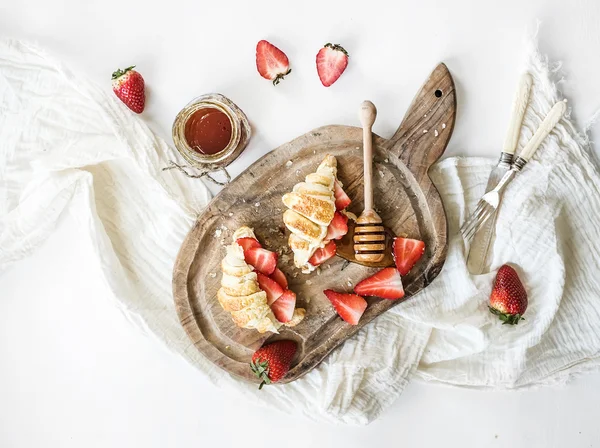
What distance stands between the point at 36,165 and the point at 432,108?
1.14 metres

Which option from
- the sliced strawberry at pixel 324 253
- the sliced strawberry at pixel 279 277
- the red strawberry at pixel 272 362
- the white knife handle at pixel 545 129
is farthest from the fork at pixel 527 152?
the red strawberry at pixel 272 362

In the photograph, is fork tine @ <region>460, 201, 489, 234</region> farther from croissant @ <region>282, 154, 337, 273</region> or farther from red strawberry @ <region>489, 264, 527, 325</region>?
croissant @ <region>282, 154, 337, 273</region>

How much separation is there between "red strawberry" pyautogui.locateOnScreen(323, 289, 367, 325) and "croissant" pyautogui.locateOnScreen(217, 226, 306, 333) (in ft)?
0.57

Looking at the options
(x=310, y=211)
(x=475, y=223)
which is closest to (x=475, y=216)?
(x=475, y=223)

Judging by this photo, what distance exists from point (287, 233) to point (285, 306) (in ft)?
0.67

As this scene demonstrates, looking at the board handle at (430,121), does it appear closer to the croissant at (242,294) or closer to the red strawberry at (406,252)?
the red strawberry at (406,252)

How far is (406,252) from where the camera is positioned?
1.52 m

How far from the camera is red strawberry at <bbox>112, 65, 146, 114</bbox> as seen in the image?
1575 millimetres

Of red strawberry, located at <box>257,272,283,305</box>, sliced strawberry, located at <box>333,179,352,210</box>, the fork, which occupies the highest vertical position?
the fork

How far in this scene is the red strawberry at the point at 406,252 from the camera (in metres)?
1.52

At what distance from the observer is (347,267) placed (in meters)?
1.59

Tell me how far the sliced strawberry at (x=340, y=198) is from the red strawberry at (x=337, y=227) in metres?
0.02

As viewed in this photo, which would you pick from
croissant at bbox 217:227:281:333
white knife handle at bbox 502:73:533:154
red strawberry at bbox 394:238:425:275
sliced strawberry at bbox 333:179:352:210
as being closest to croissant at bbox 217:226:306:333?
croissant at bbox 217:227:281:333

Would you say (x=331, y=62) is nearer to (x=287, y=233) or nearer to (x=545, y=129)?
(x=287, y=233)
